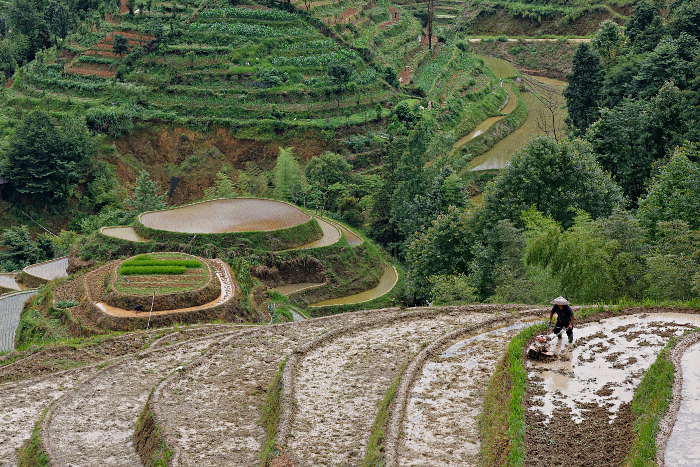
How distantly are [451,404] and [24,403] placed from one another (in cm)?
1099

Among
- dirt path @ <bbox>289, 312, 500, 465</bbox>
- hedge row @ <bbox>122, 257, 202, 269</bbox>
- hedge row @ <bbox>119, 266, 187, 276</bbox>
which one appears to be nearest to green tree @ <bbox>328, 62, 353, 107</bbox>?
hedge row @ <bbox>122, 257, 202, 269</bbox>

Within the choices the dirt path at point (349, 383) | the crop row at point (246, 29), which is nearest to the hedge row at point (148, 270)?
the dirt path at point (349, 383)

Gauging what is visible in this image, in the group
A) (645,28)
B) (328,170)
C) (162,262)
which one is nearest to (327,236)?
(328,170)

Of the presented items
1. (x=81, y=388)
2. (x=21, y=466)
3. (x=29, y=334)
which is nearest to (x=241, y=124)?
(x=29, y=334)

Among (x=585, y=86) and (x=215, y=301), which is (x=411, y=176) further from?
(x=215, y=301)

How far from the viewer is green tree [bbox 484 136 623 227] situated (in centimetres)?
2981

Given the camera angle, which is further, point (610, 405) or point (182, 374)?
point (182, 374)

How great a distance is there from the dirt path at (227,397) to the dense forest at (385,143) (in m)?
9.34

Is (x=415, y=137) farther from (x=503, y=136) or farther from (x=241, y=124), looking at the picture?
(x=503, y=136)

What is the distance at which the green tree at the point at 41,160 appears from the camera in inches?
2101

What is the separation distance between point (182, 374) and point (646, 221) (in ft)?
62.5

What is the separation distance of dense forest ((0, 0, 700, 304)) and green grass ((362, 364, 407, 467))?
1038 centimetres

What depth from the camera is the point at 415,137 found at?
45.7 m

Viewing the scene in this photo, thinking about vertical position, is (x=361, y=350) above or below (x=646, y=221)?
below
